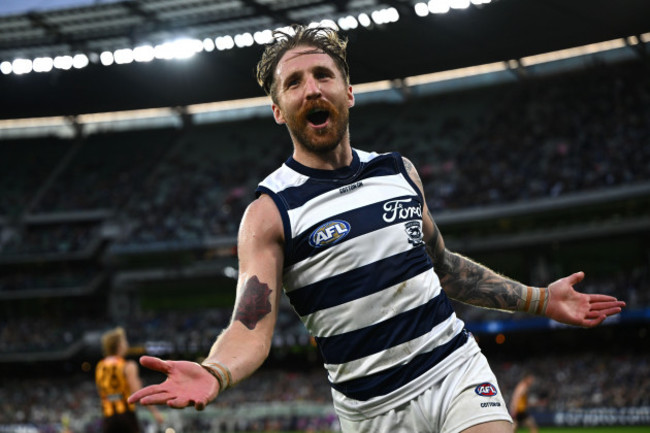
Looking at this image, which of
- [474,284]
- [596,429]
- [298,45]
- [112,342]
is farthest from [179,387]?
[596,429]

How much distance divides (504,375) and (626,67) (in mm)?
17065

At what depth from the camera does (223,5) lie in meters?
32.8

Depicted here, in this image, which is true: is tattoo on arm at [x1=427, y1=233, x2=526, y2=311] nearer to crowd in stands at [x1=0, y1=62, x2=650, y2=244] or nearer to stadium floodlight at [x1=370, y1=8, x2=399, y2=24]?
stadium floodlight at [x1=370, y1=8, x2=399, y2=24]

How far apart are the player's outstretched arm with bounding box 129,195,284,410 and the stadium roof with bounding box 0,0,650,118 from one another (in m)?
28.2

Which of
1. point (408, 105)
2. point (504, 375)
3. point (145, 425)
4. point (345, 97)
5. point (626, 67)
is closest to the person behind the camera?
point (345, 97)

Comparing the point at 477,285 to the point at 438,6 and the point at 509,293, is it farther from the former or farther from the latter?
the point at 438,6

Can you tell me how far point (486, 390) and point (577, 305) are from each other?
890 mm

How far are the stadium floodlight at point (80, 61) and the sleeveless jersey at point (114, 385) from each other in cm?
2993

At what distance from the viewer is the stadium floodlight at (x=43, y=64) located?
3688cm

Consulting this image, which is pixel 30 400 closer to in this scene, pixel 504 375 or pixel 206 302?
pixel 206 302

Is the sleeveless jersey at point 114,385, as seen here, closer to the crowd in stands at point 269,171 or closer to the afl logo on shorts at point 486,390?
the afl logo on shorts at point 486,390

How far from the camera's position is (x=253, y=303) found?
121 inches

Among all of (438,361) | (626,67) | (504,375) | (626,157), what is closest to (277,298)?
(438,361)

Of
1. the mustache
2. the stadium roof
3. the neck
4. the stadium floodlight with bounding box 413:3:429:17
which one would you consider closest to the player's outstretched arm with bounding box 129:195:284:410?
the neck
